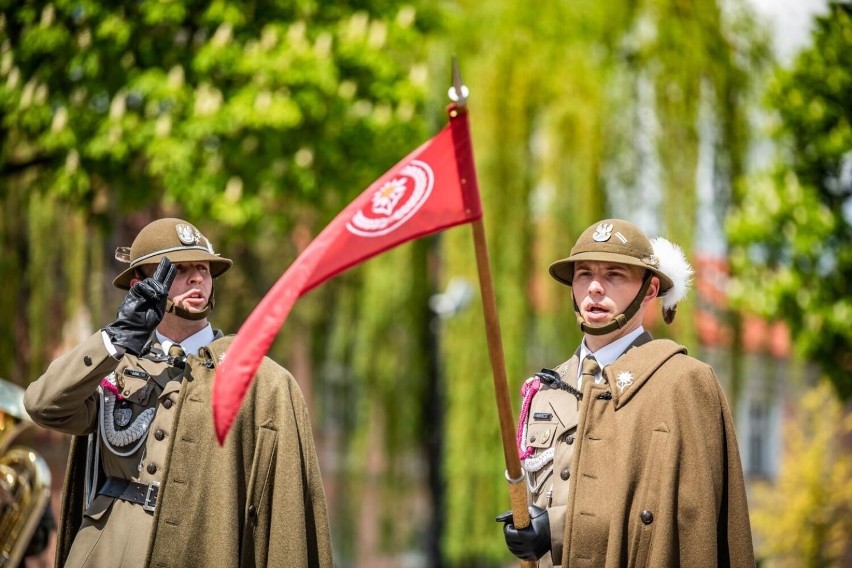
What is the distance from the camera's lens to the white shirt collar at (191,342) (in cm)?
564

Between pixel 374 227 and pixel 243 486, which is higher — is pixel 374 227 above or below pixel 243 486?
above

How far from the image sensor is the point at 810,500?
18.6 m

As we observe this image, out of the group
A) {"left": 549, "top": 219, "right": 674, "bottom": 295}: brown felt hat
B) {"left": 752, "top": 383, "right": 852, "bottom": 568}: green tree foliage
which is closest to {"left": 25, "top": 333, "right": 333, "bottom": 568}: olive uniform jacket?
{"left": 549, "top": 219, "right": 674, "bottom": 295}: brown felt hat

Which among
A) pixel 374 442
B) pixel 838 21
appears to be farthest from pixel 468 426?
pixel 838 21

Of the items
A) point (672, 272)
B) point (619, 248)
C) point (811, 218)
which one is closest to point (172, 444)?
point (619, 248)

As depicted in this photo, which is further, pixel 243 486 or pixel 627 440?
pixel 243 486

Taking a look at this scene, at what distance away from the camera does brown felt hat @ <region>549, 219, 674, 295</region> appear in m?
5.39

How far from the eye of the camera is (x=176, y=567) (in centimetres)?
532

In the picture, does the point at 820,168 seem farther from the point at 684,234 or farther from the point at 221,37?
the point at 221,37

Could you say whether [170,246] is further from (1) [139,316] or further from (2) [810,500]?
(2) [810,500]

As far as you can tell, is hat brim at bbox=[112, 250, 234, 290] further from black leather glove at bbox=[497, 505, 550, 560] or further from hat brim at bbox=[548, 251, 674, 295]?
black leather glove at bbox=[497, 505, 550, 560]

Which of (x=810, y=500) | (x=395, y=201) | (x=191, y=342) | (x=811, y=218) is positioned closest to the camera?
(x=395, y=201)

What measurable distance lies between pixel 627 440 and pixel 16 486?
4.72 m

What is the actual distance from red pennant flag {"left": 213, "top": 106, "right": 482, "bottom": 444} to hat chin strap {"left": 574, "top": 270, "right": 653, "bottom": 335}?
0.68 meters
